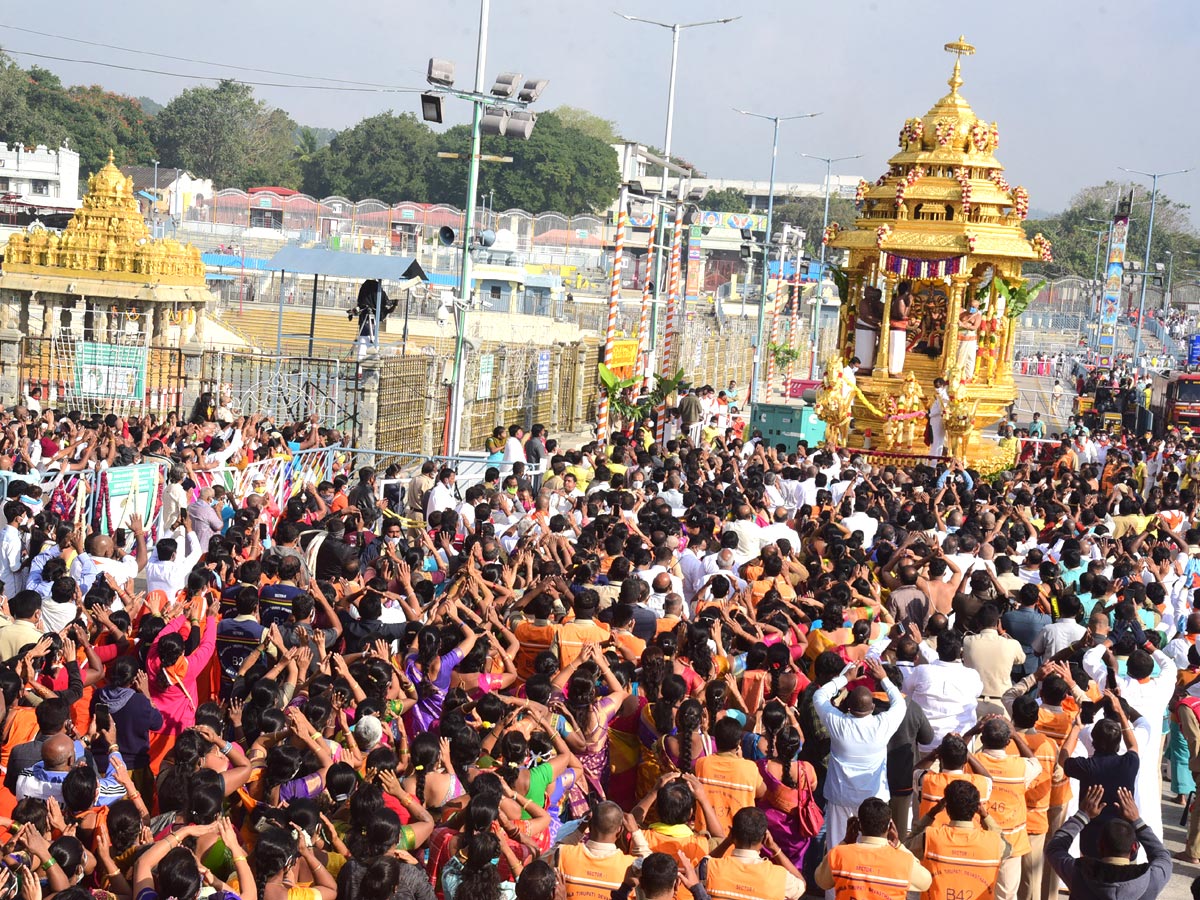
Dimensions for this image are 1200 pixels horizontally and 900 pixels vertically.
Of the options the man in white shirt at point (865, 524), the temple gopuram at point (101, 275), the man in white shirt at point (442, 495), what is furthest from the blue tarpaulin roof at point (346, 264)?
the man in white shirt at point (865, 524)

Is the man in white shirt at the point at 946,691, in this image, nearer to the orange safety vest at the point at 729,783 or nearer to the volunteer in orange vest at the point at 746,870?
the orange safety vest at the point at 729,783

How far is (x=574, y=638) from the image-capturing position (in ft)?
28.8

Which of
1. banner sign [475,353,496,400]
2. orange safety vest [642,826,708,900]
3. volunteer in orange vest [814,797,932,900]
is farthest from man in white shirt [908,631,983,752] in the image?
banner sign [475,353,496,400]

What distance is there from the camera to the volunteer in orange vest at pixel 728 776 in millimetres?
6934

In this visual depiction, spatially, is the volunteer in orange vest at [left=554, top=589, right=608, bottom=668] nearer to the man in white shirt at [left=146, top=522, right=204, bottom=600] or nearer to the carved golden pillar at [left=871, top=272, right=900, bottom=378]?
the man in white shirt at [left=146, top=522, right=204, bottom=600]

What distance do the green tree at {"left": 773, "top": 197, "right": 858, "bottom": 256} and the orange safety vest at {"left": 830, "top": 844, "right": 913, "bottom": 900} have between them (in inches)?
4023

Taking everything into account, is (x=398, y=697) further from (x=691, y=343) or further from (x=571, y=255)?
(x=571, y=255)

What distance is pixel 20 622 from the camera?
9.03 meters

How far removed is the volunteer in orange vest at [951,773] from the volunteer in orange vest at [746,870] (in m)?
1.25

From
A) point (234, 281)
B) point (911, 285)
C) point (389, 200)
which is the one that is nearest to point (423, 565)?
point (911, 285)

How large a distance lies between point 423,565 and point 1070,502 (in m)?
7.79

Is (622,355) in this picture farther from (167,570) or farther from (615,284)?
(167,570)

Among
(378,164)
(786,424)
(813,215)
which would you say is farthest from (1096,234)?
(786,424)

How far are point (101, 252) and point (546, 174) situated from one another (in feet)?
235
